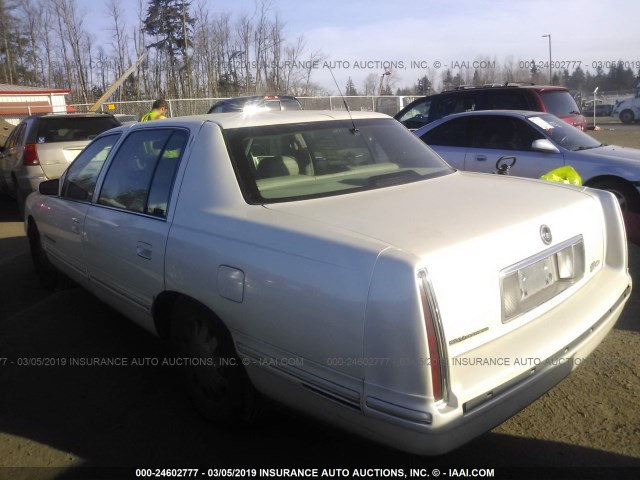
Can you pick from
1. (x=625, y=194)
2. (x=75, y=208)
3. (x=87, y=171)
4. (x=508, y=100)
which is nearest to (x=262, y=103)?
(x=508, y=100)

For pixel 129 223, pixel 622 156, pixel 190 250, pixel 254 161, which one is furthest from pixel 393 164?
pixel 622 156

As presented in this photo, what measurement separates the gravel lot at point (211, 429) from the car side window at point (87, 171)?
3.76ft

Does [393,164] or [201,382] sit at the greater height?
[393,164]

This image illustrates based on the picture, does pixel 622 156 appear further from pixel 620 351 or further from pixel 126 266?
pixel 126 266

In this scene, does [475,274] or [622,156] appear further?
[622,156]

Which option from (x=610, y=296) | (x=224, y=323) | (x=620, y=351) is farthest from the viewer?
(x=620, y=351)

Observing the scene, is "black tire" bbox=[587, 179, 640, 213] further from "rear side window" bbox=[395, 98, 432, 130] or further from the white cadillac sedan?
"rear side window" bbox=[395, 98, 432, 130]

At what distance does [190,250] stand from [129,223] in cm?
81

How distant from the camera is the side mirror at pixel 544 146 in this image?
6.53 meters

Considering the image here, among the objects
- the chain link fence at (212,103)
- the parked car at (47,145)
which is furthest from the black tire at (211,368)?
the chain link fence at (212,103)

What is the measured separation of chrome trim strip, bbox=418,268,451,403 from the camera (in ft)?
6.57

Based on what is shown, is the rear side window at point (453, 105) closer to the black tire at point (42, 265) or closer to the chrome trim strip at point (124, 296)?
the black tire at point (42, 265)

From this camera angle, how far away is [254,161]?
3.11 meters

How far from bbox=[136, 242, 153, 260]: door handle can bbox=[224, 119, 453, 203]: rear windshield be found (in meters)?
0.71
